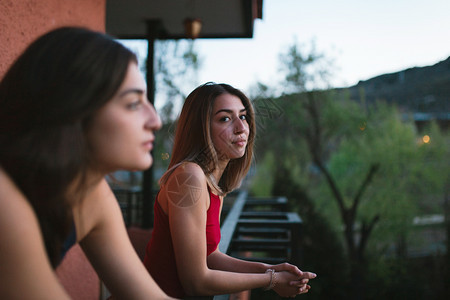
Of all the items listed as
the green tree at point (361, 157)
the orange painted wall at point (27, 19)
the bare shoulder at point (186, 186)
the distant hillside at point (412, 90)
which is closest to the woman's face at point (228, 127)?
the bare shoulder at point (186, 186)

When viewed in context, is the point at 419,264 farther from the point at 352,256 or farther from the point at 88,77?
the point at 88,77

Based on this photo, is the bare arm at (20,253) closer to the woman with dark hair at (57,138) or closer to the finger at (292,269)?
the woman with dark hair at (57,138)

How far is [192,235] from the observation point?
1037mm

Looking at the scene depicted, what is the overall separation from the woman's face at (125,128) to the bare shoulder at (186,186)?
0.37m

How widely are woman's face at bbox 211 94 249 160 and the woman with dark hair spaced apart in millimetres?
557

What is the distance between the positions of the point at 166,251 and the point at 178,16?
11.3 ft

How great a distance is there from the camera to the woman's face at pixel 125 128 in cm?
65

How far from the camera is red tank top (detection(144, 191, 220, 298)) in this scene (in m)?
1.14

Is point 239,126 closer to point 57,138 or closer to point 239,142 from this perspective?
point 239,142

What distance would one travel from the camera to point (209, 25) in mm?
3957

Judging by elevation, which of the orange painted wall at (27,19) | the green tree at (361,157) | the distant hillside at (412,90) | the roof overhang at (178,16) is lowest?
the green tree at (361,157)

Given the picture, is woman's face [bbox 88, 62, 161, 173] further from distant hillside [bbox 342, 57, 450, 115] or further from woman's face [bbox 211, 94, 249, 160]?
distant hillside [bbox 342, 57, 450, 115]

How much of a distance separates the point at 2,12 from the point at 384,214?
1643 centimetres

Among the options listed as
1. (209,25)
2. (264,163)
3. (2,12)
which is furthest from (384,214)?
(2,12)
